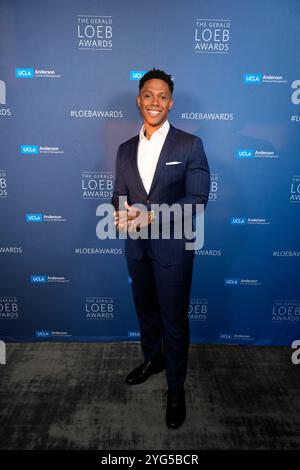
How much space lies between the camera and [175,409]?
83.1 inches

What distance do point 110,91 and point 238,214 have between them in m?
1.27

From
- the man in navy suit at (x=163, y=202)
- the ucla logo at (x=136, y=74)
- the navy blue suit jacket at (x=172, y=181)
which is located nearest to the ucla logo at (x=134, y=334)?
the man in navy suit at (x=163, y=202)

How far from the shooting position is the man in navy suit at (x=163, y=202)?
1.94 meters

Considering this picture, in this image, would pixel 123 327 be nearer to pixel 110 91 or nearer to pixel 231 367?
pixel 231 367

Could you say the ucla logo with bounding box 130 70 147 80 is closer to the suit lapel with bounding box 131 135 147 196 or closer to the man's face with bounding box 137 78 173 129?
the man's face with bounding box 137 78 173 129

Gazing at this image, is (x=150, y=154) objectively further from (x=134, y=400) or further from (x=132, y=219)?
(x=134, y=400)

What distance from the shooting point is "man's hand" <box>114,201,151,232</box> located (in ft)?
6.15

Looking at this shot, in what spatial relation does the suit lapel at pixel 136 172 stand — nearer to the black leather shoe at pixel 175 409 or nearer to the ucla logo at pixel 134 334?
the black leather shoe at pixel 175 409

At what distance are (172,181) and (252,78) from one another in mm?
1030

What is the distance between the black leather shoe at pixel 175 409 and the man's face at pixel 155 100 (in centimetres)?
164

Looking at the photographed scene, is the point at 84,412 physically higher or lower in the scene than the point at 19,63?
lower

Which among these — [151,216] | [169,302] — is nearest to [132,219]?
[151,216]

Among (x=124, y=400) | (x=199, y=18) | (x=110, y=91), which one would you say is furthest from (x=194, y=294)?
(x=199, y=18)
